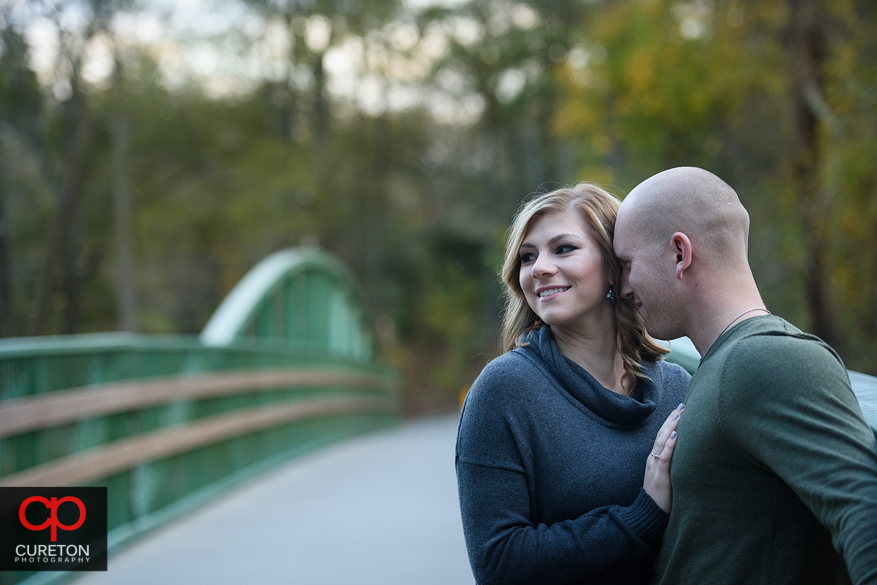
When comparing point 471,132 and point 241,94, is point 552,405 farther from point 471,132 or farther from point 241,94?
point 471,132

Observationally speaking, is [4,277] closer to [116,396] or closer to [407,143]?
[116,396]

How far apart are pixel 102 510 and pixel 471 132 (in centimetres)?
2763

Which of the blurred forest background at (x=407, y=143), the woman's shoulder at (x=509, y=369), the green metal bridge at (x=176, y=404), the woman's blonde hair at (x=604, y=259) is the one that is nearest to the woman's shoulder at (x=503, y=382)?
the woman's shoulder at (x=509, y=369)

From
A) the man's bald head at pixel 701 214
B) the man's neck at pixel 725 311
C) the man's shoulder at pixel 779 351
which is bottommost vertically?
the man's shoulder at pixel 779 351

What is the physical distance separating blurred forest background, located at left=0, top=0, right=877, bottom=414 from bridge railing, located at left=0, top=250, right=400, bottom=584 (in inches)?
85.1

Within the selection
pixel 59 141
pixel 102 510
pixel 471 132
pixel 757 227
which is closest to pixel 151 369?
pixel 102 510

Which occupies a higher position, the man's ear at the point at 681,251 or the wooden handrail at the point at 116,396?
the man's ear at the point at 681,251

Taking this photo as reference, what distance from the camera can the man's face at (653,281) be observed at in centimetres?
177

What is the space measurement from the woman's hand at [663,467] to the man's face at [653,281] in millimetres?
180

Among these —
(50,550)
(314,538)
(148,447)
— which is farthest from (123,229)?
(50,550)

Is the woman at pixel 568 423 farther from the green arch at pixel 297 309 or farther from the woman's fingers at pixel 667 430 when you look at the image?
the green arch at pixel 297 309

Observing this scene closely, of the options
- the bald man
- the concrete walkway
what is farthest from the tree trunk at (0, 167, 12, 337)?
the bald man

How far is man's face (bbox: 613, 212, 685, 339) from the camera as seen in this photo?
1774 mm

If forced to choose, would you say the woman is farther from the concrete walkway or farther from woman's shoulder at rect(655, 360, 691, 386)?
the concrete walkway
